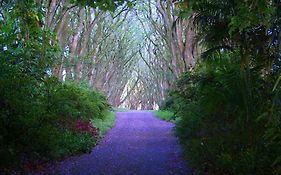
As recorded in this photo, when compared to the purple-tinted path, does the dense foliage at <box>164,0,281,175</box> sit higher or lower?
higher

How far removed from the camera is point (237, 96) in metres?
7.73

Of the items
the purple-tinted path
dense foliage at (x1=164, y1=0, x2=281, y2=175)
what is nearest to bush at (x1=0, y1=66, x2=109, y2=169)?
the purple-tinted path

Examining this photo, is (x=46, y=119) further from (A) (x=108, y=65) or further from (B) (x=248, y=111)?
(A) (x=108, y=65)

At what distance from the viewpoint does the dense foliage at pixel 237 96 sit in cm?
627

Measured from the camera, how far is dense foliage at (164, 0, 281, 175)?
20.6 feet

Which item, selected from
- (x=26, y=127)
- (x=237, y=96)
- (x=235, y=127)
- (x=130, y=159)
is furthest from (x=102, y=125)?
(x=235, y=127)

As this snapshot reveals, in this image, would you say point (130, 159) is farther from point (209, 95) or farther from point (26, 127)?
point (26, 127)

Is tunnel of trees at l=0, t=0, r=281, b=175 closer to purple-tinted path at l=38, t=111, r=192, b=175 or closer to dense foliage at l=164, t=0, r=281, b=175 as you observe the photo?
dense foliage at l=164, t=0, r=281, b=175

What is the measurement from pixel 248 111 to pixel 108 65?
33679 mm

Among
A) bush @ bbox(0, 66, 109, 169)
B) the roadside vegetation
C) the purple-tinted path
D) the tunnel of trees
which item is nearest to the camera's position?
the tunnel of trees

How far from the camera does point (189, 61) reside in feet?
59.5

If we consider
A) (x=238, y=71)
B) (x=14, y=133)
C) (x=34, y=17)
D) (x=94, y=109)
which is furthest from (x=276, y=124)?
(x=94, y=109)

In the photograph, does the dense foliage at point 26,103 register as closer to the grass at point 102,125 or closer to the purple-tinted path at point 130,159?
the purple-tinted path at point 130,159

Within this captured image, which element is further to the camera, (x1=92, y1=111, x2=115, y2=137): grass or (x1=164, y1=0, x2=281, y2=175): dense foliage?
(x1=92, y1=111, x2=115, y2=137): grass
